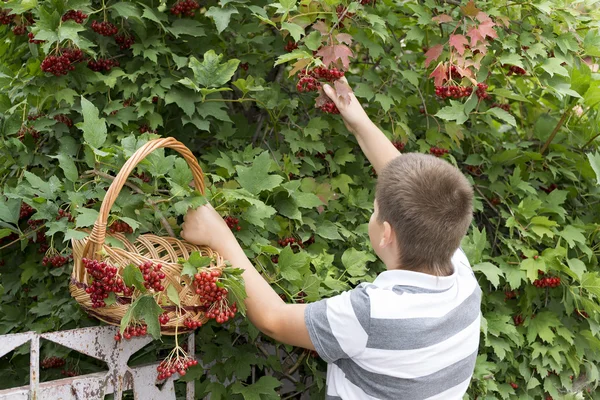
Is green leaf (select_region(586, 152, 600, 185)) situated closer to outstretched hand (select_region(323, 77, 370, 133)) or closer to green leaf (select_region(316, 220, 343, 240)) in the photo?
outstretched hand (select_region(323, 77, 370, 133))

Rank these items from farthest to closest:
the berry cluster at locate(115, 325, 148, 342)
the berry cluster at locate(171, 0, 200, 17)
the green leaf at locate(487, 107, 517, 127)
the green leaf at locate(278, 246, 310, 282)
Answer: the green leaf at locate(487, 107, 517, 127)
the berry cluster at locate(171, 0, 200, 17)
the green leaf at locate(278, 246, 310, 282)
the berry cluster at locate(115, 325, 148, 342)

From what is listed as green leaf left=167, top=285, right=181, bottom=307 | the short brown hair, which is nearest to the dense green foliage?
green leaf left=167, top=285, right=181, bottom=307

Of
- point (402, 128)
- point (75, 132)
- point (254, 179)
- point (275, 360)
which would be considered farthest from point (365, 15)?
point (275, 360)

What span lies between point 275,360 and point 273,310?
643 millimetres

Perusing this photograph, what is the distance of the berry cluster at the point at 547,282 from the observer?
114 inches

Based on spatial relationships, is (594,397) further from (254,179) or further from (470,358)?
(254,179)

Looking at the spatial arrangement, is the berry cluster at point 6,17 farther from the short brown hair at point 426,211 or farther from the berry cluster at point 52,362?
the short brown hair at point 426,211

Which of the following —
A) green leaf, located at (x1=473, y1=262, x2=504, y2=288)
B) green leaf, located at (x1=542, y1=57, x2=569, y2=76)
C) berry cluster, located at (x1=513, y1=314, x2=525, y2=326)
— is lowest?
berry cluster, located at (x1=513, y1=314, x2=525, y2=326)

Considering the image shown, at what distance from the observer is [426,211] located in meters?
1.77

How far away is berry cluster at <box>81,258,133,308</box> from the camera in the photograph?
1692 millimetres

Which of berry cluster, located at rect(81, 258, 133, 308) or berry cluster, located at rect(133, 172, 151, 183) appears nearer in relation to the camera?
berry cluster, located at rect(81, 258, 133, 308)

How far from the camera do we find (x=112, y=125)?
8.45ft

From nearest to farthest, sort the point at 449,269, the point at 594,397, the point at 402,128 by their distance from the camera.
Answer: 1. the point at 449,269
2. the point at 402,128
3. the point at 594,397

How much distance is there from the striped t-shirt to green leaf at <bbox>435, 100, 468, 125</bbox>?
1.07m
